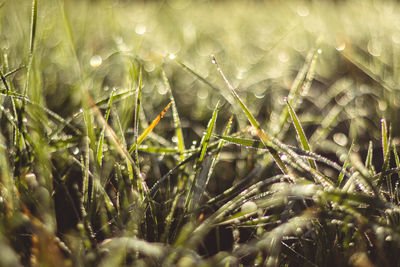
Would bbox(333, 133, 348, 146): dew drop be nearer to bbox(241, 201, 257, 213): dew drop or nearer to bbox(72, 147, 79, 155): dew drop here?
bbox(241, 201, 257, 213): dew drop

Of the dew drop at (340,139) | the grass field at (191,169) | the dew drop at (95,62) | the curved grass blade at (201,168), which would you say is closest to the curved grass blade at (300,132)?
the grass field at (191,169)

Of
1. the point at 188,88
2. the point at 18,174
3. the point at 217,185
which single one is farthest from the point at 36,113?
the point at 188,88

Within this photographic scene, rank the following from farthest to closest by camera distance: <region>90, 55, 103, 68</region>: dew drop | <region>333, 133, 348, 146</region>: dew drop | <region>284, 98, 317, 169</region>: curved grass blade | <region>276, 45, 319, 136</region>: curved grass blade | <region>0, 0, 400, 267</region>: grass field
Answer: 1. <region>90, 55, 103, 68</region>: dew drop
2. <region>333, 133, 348, 146</region>: dew drop
3. <region>276, 45, 319, 136</region>: curved grass blade
4. <region>284, 98, 317, 169</region>: curved grass blade
5. <region>0, 0, 400, 267</region>: grass field

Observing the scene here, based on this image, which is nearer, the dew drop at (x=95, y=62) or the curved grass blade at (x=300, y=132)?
the curved grass blade at (x=300, y=132)

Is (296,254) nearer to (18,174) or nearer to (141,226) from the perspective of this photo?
(141,226)

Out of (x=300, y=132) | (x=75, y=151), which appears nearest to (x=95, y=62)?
(x=75, y=151)

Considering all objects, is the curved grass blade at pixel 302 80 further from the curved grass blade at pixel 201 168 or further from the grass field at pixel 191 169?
the curved grass blade at pixel 201 168

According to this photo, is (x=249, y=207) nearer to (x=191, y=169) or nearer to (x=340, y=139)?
(x=191, y=169)

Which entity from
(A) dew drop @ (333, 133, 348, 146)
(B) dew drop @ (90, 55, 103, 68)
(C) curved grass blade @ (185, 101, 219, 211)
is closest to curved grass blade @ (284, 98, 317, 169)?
(C) curved grass blade @ (185, 101, 219, 211)

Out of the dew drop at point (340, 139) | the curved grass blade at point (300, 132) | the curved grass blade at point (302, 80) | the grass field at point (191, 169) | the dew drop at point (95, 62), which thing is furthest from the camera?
the dew drop at point (95, 62)
